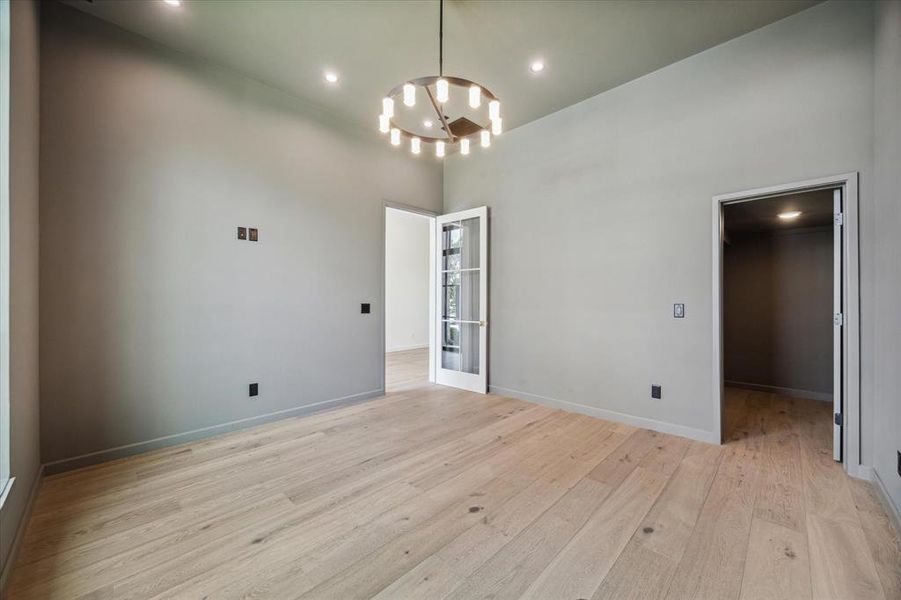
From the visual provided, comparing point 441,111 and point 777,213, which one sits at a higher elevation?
point 441,111

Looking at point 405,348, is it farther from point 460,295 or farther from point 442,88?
point 442,88

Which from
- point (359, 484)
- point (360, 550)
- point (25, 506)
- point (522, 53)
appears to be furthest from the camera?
point (522, 53)

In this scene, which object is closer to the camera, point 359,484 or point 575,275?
point 359,484

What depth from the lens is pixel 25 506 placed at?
6.32ft

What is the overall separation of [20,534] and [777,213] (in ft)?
20.6

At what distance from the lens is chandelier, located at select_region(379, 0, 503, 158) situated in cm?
228

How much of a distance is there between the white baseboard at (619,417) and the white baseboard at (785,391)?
100 inches

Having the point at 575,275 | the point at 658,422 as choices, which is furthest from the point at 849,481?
the point at 575,275

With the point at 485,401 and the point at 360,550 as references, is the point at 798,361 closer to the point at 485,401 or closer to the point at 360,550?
the point at 485,401

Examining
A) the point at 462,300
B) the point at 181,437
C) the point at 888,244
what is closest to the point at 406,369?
the point at 462,300

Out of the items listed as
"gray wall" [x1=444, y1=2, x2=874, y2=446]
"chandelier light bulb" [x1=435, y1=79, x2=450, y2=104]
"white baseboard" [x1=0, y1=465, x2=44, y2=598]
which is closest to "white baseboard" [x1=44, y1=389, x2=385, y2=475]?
"white baseboard" [x1=0, y1=465, x2=44, y2=598]

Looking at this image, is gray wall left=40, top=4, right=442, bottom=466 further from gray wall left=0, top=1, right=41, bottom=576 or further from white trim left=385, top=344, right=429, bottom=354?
white trim left=385, top=344, right=429, bottom=354

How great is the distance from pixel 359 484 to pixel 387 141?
379cm

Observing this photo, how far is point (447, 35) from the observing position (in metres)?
2.80
